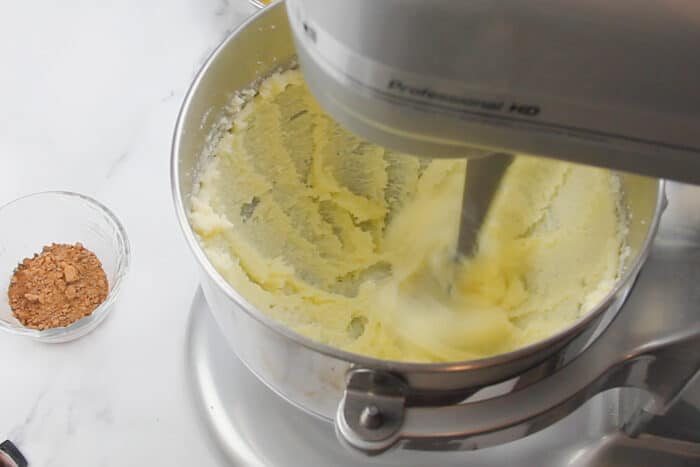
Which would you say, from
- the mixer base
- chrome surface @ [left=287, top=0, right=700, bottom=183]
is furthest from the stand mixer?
the mixer base

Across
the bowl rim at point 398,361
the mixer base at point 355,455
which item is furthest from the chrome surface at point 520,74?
the mixer base at point 355,455

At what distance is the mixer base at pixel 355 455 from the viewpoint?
595 mm

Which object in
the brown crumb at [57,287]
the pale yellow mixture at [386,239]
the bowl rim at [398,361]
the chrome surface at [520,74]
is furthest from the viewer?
the brown crumb at [57,287]

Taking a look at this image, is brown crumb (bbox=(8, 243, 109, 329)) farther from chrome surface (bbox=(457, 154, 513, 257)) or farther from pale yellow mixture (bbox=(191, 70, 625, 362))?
chrome surface (bbox=(457, 154, 513, 257))

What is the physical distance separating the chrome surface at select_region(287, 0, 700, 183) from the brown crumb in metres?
0.40

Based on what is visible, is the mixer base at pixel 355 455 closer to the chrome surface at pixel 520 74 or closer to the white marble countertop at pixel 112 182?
the white marble countertop at pixel 112 182

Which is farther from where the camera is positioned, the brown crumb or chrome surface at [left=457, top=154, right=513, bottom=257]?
the brown crumb

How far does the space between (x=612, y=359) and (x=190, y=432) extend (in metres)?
0.33

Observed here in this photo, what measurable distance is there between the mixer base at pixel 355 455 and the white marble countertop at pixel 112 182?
Result: 0.03 m

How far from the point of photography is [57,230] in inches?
28.8

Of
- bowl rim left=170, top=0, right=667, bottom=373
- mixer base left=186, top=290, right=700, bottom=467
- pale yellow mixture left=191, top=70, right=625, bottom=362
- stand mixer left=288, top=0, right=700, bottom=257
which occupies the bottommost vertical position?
mixer base left=186, top=290, right=700, bottom=467

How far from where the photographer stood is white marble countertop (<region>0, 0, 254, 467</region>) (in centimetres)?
63

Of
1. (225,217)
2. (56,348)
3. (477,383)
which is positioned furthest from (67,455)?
(477,383)

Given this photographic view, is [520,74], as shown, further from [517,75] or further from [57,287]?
[57,287]
